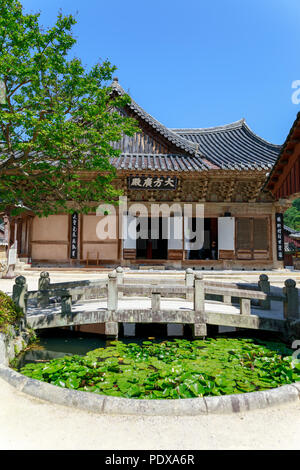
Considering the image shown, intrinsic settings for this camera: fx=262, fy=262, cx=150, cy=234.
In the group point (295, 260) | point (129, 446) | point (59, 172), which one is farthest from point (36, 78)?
point (295, 260)

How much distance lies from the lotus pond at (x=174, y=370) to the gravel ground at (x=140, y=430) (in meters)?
0.87

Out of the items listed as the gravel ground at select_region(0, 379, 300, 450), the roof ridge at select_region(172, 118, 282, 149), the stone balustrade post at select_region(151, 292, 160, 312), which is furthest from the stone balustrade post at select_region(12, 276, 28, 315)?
the roof ridge at select_region(172, 118, 282, 149)

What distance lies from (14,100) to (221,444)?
604 centimetres

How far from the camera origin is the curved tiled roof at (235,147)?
1423cm

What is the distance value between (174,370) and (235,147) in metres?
17.5

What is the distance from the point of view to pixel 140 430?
86.6 inches

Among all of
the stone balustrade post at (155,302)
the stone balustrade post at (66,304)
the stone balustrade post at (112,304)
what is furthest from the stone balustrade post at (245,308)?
the stone balustrade post at (66,304)

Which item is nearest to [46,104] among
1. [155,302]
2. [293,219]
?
[155,302]

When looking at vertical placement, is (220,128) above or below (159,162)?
above

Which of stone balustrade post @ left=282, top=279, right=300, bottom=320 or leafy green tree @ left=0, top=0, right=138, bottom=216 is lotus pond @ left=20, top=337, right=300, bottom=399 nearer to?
stone balustrade post @ left=282, top=279, right=300, bottom=320

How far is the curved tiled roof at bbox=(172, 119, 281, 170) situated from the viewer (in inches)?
560

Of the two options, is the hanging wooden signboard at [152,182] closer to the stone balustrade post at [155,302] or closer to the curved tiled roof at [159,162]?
the curved tiled roof at [159,162]

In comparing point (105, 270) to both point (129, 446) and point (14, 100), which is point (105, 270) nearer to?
point (14, 100)

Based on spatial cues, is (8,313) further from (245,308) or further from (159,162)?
(159,162)
